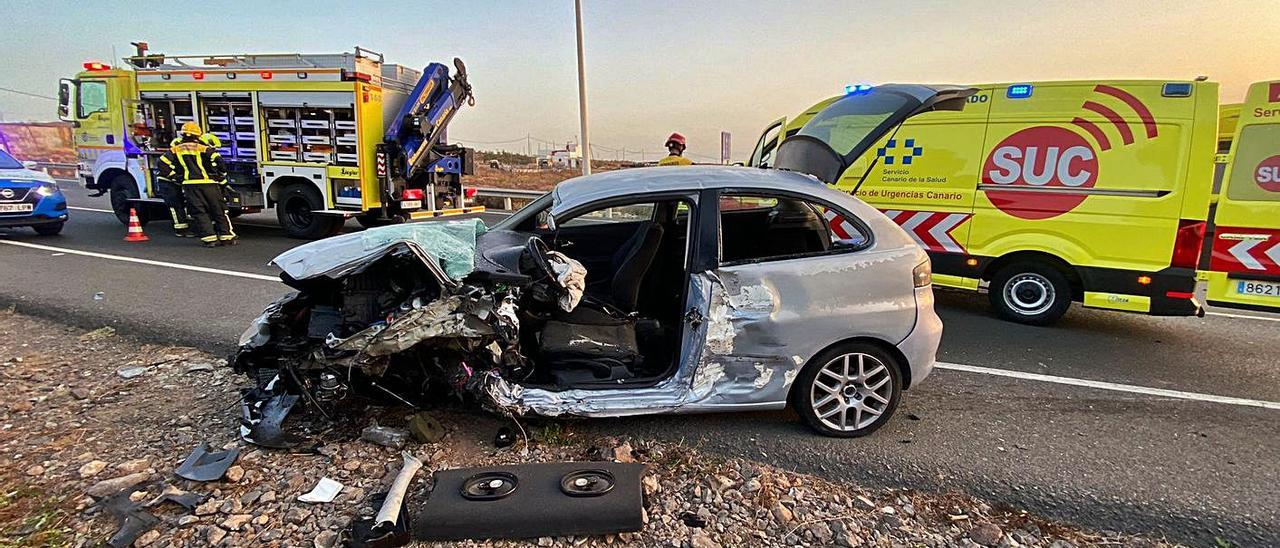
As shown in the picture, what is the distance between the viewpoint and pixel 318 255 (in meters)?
3.16

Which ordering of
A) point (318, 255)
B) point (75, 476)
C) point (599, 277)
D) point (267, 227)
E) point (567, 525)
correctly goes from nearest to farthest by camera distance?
point (567, 525)
point (75, 476)
point (318, 255)
point (599, 277)
point (267, 227)

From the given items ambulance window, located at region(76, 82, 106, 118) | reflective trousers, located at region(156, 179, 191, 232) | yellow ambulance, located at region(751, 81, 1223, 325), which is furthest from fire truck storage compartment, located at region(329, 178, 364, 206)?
yellow ambulance, located at region(751, 81, 1223, 325)

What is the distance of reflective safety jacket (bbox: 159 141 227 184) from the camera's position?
9.13 metres

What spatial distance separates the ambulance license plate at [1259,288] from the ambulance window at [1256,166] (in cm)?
65

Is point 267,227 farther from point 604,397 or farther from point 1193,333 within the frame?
point 1193,333

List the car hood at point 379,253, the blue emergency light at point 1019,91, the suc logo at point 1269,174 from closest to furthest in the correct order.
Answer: the car hood at point 379,253 < the suc logo at point 1269,174 < the blue emergency light at point 1019,91

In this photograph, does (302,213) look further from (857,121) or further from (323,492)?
(857,121)

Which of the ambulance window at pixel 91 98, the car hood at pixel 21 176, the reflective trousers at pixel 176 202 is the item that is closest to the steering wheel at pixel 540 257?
the reflective trousers at pixel 176 202

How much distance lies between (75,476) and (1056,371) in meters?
5.88

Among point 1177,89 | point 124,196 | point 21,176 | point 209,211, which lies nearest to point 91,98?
point 124,196

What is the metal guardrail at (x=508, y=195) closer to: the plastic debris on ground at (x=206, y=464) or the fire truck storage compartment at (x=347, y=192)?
the fire truck storage compartment at (x=347, y=192)

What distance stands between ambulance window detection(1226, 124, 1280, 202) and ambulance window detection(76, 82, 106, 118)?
14.9 m

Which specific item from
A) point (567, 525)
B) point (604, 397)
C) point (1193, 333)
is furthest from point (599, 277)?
point (1193, 333)

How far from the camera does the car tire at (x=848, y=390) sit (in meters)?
3.37
